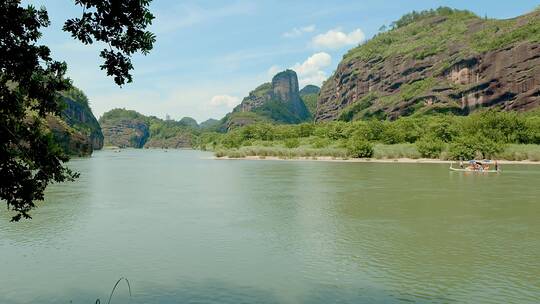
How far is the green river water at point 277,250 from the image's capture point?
56.2ft

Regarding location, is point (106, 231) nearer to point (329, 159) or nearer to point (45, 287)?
point (45, 287)

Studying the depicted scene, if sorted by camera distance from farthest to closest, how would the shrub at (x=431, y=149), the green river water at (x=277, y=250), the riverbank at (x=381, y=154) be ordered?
1. the shrub at (x=431, y=149)
2. the riverbank at (x=381, y=154)
3. the green river water at (x=277, y=250)

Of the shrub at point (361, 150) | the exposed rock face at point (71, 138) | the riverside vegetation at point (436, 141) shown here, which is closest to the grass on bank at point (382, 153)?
the riverside vegetation at point (436, 141)

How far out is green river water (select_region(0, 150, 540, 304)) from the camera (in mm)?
17125

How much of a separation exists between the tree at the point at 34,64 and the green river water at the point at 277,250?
7.62 metres

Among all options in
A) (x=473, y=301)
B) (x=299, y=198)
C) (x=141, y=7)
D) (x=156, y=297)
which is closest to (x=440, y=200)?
(x=299, y=198)

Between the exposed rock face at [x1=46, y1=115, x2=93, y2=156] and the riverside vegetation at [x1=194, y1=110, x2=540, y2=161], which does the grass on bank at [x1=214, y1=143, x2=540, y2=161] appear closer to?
the riverside vegetation at [x1=194, y1=110, x2=540, y2=161]

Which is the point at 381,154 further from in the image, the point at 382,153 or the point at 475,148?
the point at 475,148

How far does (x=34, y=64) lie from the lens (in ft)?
33.5

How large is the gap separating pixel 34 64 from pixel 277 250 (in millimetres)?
16037

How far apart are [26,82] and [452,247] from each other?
20968 mm

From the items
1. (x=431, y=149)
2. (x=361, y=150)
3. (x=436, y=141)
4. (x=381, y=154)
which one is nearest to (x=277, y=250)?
(x=381, y=154)

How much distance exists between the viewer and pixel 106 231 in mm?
28438

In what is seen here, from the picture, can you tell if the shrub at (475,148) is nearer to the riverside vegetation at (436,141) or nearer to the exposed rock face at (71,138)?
the riverside vegetation at (436,141)
